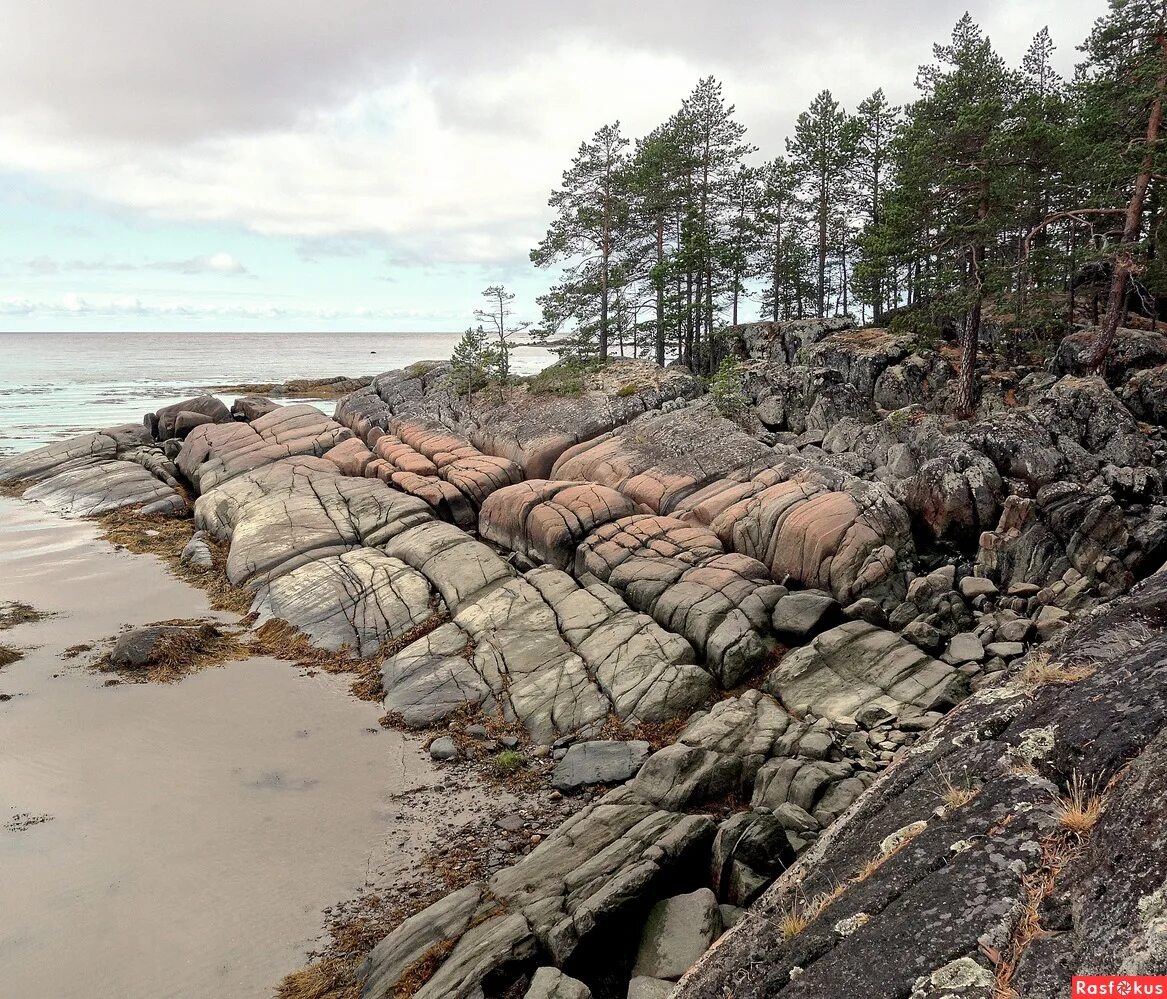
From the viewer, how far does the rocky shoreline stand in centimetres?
550

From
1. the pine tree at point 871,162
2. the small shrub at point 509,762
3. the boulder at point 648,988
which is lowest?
the small shrub at point 509,762

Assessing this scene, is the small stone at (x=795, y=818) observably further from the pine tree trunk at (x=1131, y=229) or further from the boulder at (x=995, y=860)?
the pine tree trunk at (x=1131, y=229)

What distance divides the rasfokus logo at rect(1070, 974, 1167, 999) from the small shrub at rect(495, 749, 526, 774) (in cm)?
1131

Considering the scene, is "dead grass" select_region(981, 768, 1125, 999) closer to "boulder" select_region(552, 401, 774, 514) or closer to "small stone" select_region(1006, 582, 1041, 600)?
"small stone" select_region(1006, 582, 1041, 600)

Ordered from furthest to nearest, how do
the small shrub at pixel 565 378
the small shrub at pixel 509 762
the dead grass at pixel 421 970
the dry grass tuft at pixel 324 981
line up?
1. the small shrub at pixel 565 378
2. the small shrub at pixel 509 762
3. the dry grass tuft at pixel 324 981
4. the dead grass at pixel 421 970

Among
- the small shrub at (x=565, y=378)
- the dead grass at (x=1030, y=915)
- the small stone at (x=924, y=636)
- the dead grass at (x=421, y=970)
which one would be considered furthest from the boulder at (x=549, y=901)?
the small shrub at (x=565, y=378)

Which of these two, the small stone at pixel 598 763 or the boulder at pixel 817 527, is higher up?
the boulder at pixel 817 527

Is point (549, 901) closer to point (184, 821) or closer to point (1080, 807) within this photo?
point (1080, 807)

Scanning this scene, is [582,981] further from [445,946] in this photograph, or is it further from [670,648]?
[670,648]

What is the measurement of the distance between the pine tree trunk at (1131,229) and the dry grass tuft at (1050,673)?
837 inches

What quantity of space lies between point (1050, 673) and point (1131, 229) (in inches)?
929

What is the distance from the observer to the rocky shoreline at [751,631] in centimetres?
550

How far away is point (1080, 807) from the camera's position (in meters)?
5.06

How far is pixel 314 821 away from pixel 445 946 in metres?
4.64
